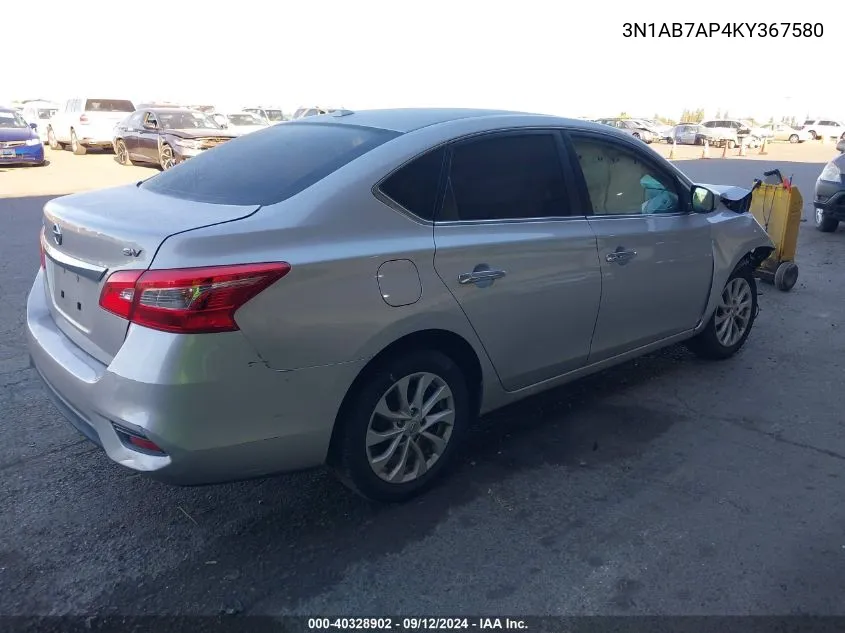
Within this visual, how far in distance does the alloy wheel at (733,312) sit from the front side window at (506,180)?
189cm

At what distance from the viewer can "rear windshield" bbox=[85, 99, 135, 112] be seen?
2309 centimetres

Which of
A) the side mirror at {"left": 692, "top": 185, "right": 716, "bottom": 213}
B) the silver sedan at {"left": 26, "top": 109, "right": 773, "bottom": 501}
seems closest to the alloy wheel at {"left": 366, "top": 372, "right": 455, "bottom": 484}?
the silver sedan at {"left": 26, "top": 109, "right": 773, "bottom": 501}

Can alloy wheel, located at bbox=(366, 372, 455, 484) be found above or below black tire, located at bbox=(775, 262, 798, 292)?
above

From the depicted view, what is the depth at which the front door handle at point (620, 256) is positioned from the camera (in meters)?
3.74

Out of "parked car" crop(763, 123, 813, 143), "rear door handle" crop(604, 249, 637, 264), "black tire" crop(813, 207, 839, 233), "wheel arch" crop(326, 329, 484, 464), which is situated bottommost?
"parked car" crop(763, 123, 813, 143)

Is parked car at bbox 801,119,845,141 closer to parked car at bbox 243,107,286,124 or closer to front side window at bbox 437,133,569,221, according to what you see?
parked car at bbox 243,107,286,124

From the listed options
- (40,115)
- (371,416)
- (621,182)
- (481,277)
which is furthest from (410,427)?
(40,115)

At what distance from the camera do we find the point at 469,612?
8.22 ft

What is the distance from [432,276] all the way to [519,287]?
54 centimetres

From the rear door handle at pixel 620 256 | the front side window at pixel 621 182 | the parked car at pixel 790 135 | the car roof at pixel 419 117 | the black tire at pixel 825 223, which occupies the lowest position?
the parked car at pixel 790 135

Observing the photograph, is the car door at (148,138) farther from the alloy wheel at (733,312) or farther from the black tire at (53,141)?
the alloy wheel at (733,312)

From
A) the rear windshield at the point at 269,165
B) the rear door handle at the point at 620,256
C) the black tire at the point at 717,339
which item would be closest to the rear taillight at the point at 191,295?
the rear windshield at the point at 269,165

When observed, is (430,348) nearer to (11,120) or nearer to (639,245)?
(639,245)

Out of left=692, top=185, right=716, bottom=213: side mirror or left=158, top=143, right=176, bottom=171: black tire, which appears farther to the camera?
left=158, top=143, right=176, bottom=171: black tire
